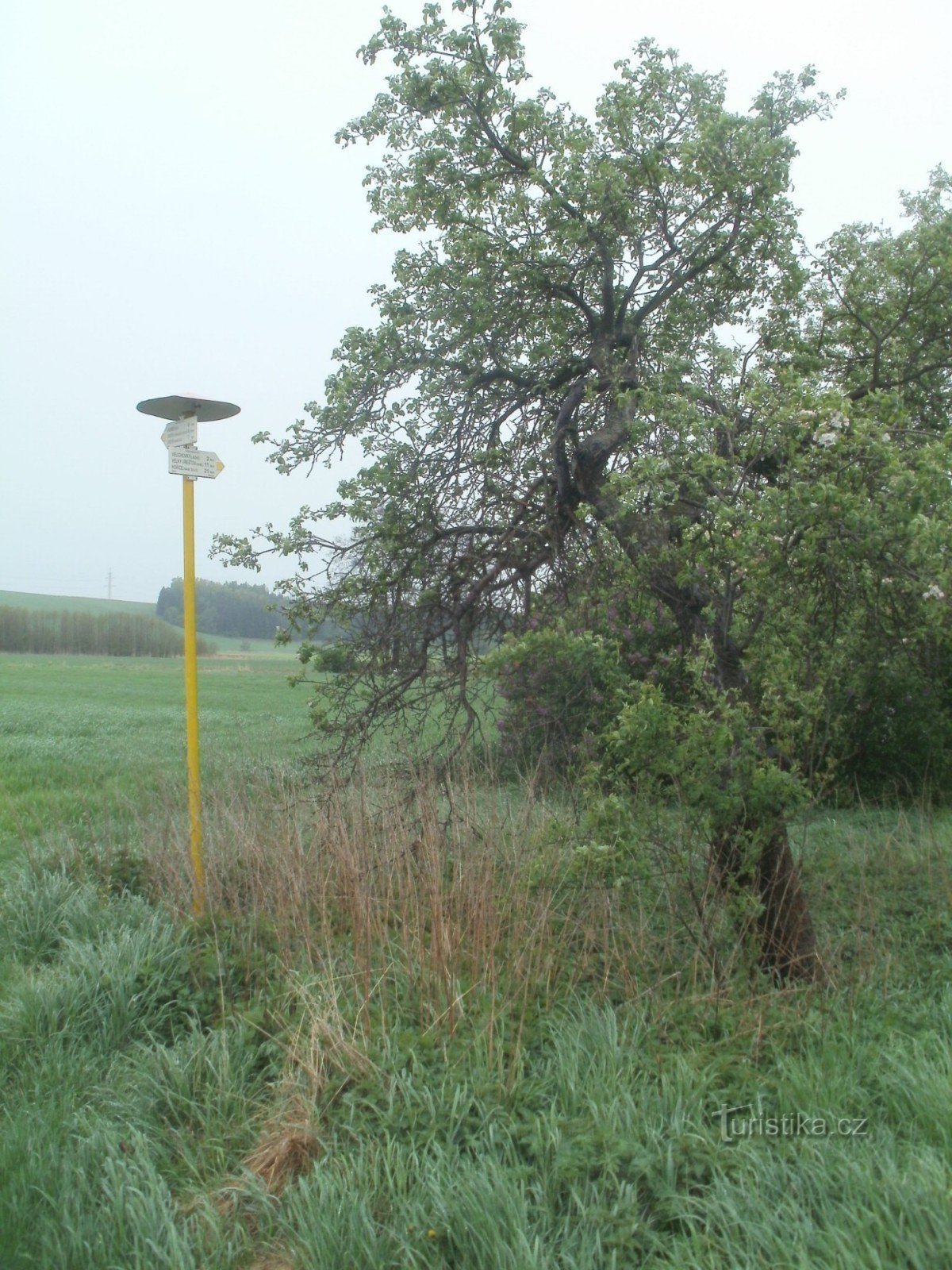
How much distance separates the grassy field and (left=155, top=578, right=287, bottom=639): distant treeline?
6.07 feet

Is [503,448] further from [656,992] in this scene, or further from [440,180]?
[656,992]

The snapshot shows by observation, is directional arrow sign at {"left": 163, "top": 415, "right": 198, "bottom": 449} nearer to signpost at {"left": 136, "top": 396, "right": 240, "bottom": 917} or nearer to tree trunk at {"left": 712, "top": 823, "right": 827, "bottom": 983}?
signpost at {"left": 136, "top": 396, "right": 240, "bottom": 917}

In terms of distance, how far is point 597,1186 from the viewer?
11.5 feet

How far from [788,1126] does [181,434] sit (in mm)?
4980

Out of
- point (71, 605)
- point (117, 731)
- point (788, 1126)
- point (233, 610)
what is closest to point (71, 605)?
point (71, 605)

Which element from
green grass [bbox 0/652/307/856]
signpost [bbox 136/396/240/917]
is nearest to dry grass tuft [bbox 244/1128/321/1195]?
signpost [bbox 136/396/240/917]

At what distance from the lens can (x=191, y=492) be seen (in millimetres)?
6609

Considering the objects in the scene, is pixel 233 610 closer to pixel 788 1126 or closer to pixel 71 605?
pixel 788 1126

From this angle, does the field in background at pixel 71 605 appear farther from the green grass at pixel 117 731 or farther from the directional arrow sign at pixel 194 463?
the directional arrow sign at pixel 194 463

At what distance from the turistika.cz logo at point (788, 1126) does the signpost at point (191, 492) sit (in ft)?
11.6

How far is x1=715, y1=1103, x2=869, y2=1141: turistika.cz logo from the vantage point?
12.0 ft

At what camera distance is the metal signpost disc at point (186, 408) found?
645 centimetres

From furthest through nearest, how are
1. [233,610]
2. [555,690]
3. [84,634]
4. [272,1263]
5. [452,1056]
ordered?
[84,634] → [233,610] → [555,690] → [452,1056] → [272,1263]

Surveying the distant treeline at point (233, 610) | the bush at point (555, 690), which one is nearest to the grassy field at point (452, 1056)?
the bush at point (555, 690)
